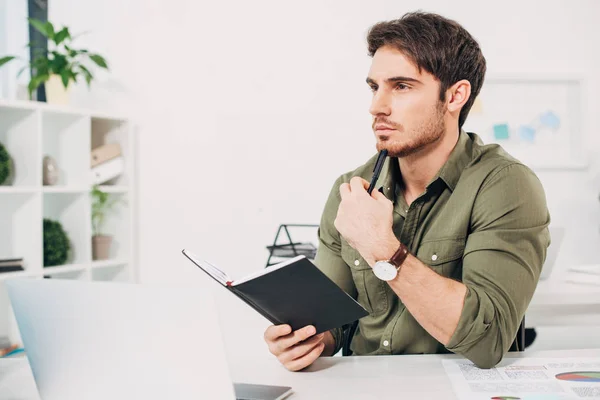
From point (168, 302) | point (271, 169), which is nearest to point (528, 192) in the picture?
point (168, 302)

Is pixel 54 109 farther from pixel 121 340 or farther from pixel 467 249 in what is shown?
pixel 121 340

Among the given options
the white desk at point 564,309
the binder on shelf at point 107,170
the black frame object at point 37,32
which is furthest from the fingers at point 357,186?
the black frame object at point 37,32

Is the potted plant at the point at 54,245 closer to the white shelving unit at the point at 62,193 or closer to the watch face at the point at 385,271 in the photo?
the white shelving unit at the point at 62,193

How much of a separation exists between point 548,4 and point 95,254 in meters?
2.70

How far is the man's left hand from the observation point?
126 cm

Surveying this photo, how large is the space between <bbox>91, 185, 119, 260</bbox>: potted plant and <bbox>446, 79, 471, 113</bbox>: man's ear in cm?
213

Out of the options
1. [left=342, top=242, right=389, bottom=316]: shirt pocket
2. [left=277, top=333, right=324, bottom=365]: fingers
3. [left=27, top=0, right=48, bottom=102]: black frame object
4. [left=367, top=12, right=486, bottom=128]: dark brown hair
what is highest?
[left=27, top=0, right=48, bottom=102]: black frame object

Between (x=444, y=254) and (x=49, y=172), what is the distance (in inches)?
89.1

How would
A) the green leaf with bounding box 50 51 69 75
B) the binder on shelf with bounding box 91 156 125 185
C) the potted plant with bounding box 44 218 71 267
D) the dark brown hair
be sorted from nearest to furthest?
the dark brown hair
the potted plant with bounding box 44 218 71 267
the green leaf with bounding box 50 51 69 75
the binder on shelf with bounding box 91 156 125 185

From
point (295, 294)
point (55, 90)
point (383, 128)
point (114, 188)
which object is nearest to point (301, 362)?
point (295, 294)

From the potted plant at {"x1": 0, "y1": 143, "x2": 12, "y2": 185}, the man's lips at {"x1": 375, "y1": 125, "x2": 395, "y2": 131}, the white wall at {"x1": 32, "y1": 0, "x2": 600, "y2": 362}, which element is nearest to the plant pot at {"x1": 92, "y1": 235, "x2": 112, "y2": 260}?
the white wall at {"x1": 32, "y1": 0, "x2": 600, "y2": 362}

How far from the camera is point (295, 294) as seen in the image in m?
1.08

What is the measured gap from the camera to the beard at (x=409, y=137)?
1501 mm

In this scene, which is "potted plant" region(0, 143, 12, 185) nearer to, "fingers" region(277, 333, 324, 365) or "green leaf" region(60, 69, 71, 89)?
"green leaf" region(60, 69, 71, 89)
